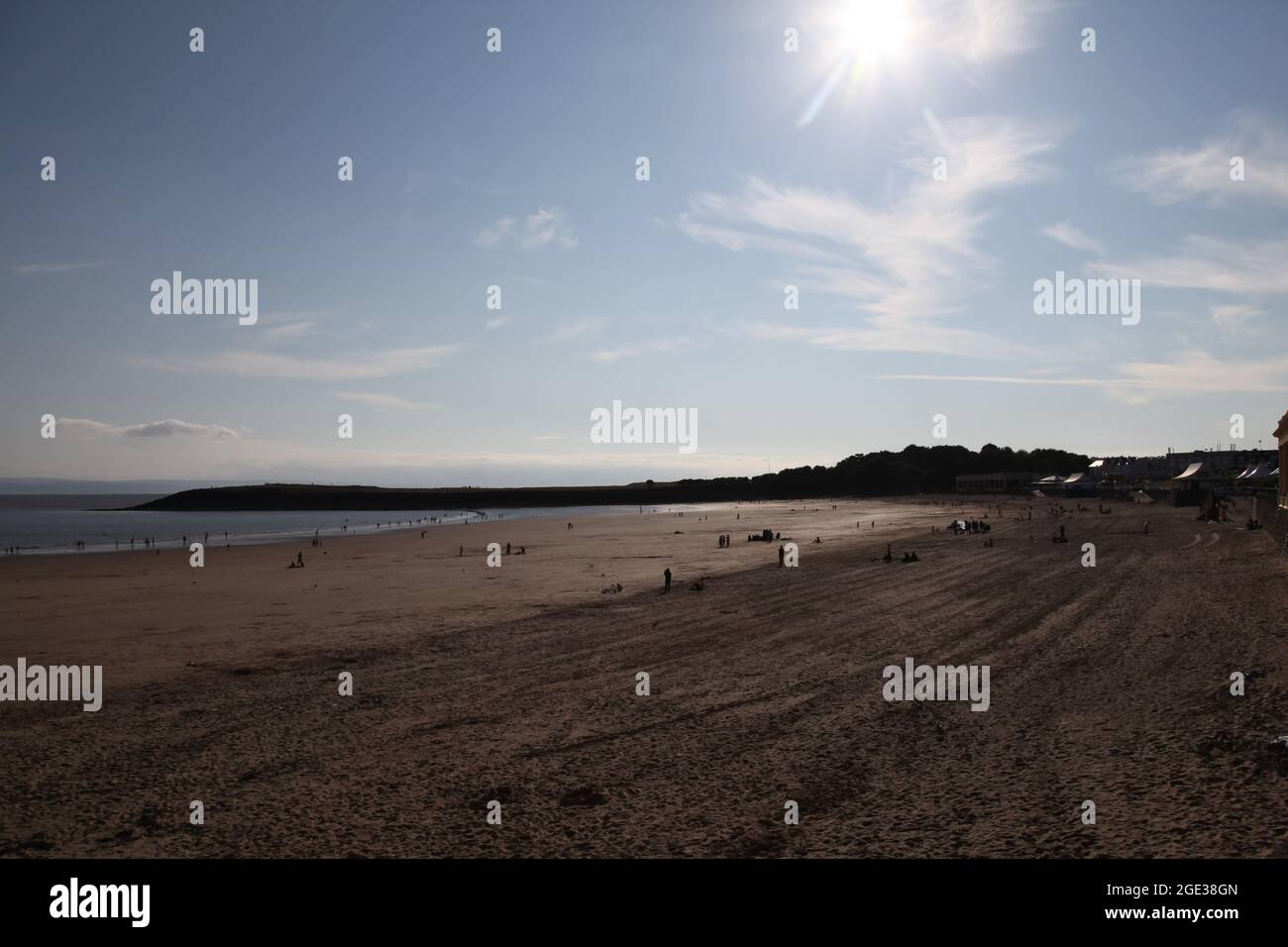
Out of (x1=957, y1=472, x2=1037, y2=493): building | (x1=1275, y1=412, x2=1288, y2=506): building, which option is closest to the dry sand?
(x1=1275, y1=412, x2=1288, y2=506): building

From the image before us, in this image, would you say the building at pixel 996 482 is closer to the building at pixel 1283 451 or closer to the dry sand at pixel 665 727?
the building at pixel 1283 451

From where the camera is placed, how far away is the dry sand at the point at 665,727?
26.0 ft

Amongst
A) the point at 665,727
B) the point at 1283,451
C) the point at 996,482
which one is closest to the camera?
the point at 665,727

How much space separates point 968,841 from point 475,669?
10.2m

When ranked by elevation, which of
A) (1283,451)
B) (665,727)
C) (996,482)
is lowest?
(665,727)

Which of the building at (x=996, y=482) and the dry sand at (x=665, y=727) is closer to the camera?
the dry sand at (x=665, y=727)

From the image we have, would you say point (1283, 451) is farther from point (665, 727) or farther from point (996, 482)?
point (996, 482)

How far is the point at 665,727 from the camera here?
37.6ft

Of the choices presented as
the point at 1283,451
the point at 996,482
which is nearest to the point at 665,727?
the point at 1283,451

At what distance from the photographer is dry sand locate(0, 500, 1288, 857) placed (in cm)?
792

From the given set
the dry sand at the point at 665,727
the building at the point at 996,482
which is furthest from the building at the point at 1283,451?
the building at the point at 996,482
